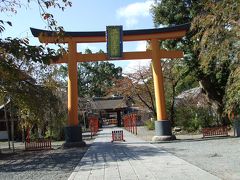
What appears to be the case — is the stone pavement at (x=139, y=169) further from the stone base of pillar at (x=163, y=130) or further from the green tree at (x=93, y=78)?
the green tree at (x=93, y=78)

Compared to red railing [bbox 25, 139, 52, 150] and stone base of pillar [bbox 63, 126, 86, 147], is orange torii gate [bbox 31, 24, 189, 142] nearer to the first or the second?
stone base of pillar [bbox 63, 126, 86, 147]

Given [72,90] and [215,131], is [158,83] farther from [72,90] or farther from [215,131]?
[72,90]

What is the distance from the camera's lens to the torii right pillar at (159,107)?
23656 mm

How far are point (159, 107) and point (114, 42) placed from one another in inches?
180

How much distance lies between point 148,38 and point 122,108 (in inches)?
1456

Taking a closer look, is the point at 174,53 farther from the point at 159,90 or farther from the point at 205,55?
the point at 205,55

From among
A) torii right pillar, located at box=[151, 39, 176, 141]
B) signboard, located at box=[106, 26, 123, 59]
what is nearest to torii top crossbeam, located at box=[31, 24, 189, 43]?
signboard, located at box=[106, 26, 123, 59]

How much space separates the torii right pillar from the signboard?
80.7 inches

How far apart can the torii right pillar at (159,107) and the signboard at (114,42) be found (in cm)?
205

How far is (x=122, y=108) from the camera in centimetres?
6078

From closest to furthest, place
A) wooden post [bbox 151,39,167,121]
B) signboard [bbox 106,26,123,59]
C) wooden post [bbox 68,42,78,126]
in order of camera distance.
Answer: wooden post [bbox 68,42,78,126] → signboard [bbox 106,26,123,59] → wooden post [bbox 151,39,167,121]

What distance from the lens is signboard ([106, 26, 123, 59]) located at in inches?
927

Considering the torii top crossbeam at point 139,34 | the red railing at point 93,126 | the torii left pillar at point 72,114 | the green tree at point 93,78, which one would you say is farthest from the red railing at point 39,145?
the green tree at point 93,78

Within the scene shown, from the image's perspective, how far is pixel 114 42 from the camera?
2362 centimetres
